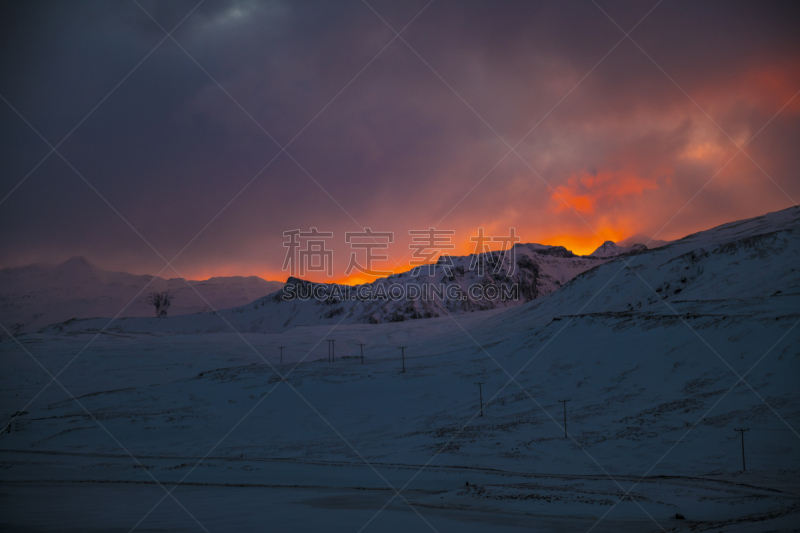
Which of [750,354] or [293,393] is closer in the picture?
[750,354]

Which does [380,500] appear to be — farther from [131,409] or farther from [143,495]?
[131,409]

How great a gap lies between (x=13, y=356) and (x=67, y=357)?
682 cm

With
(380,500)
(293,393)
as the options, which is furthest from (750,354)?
(293,393)

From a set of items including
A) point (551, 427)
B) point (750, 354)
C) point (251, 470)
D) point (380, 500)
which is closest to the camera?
point (380, 500)

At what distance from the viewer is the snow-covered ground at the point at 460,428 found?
18500mm

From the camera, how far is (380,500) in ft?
73.7

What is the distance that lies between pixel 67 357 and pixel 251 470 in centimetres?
6448

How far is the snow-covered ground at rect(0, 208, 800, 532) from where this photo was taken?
18500 mm

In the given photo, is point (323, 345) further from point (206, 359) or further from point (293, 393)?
point (293, 393)

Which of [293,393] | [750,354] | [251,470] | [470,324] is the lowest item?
[251,470]

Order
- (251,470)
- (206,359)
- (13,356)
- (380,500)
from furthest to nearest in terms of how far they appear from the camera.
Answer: (206,359), (13,356), (251,470), (380,500)

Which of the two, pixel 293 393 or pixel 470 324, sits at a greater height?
pixel 470 324

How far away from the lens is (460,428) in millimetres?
42250

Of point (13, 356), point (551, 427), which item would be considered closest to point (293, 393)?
point (551, 427)
